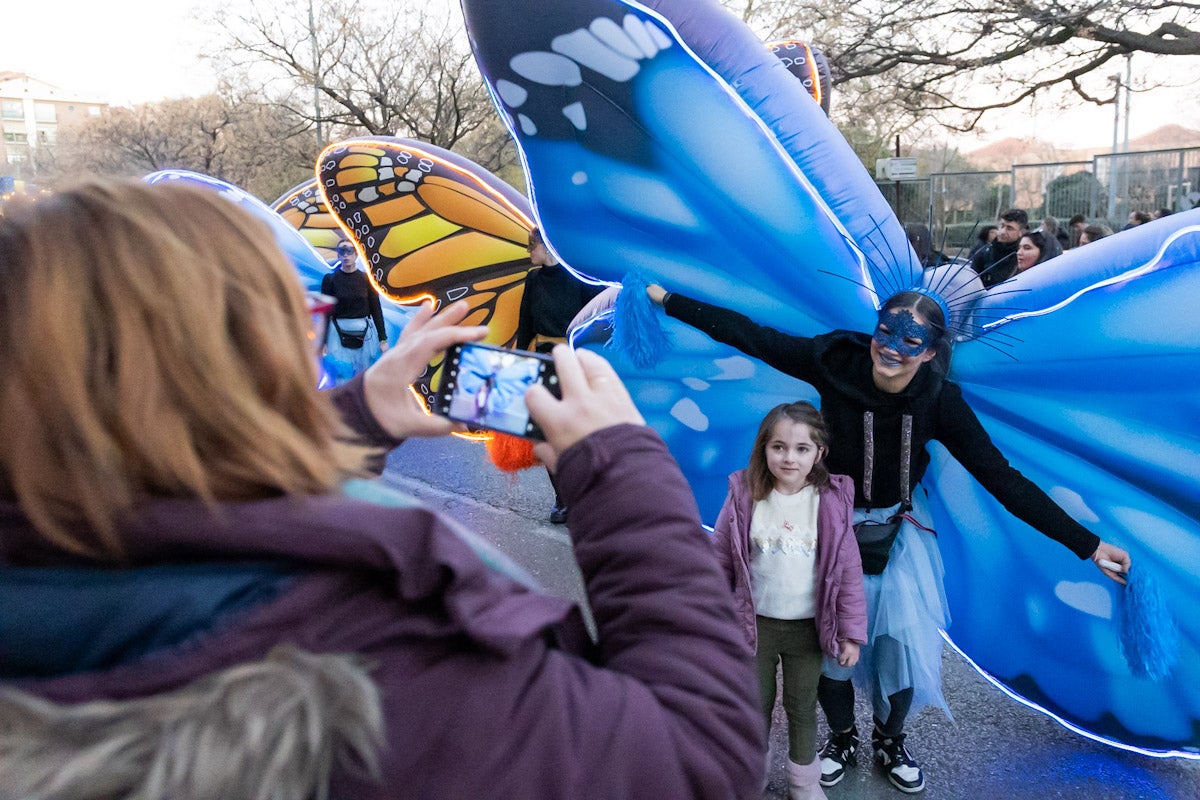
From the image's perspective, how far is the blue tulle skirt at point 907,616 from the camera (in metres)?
2.60

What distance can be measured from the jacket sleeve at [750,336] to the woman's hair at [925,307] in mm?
290

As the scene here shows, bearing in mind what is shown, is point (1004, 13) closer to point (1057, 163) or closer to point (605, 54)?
point (1057, 163)

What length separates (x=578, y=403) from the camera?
0.93 metres

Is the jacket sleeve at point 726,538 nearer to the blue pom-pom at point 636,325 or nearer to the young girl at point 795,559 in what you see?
the young girl at point 795,559

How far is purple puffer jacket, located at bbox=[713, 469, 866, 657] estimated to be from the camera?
98.3 inches

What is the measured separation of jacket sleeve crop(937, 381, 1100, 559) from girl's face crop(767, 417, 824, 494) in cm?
36

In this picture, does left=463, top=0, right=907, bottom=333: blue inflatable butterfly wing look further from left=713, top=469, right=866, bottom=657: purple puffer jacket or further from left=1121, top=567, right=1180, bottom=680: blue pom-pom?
left=1121, top=567, right=1180, bottom=680: blue pom-pom

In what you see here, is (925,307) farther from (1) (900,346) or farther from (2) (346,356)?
(2) (346,356)

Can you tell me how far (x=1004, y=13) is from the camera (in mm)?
12945

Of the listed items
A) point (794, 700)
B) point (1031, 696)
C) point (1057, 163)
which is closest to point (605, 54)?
point (794, 700)

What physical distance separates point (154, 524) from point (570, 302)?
4.71m

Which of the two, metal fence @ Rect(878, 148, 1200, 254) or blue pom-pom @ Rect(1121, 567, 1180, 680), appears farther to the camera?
metal fence @ Rect(878, 148, 1200, 254)

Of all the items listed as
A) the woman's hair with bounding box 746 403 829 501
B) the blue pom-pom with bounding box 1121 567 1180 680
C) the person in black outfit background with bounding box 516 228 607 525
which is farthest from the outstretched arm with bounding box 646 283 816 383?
the person in black outfit background with bounding box 516 228 607 525

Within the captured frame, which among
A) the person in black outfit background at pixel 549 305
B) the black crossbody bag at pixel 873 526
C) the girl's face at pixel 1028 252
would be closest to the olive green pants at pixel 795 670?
the black crossbody bag at pixel 873 526
